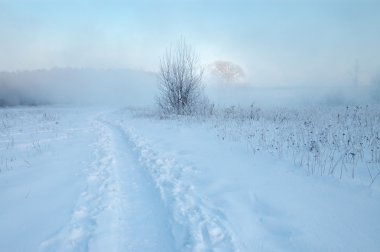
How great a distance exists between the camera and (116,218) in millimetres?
3494

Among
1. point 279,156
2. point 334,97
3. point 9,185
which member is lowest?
point 9,185

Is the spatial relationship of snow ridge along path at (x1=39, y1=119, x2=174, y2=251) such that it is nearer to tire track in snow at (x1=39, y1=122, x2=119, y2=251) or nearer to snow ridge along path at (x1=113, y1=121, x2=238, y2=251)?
tire track in snow at (x1=39, y1=122, x2=119, y2=251)

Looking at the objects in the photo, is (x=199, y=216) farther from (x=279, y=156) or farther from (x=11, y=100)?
(x=11, y=100)

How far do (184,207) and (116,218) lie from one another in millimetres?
1038

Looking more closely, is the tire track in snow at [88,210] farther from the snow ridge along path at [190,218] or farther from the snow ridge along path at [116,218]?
the snow ridge along path at [190,218]

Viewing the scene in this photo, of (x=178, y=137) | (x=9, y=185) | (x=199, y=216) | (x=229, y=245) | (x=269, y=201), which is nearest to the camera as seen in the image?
(x=229, y=245)

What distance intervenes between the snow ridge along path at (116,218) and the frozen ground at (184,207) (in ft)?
0.05

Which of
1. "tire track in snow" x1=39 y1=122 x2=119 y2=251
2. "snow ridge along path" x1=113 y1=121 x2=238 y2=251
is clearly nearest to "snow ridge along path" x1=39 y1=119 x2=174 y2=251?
"tire track in snow" x1=39 y1=122 x2=119 y2=251

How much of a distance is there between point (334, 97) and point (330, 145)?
3075 centimetres

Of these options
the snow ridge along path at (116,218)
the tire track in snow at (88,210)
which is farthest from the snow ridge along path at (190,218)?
the tire track in snow at (88,210)

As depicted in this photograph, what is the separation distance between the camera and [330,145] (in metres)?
6.65

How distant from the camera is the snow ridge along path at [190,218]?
280 centimetres

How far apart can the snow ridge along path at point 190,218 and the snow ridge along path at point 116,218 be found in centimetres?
14

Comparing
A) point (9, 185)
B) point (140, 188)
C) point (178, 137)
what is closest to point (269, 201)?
point (140, 188)
